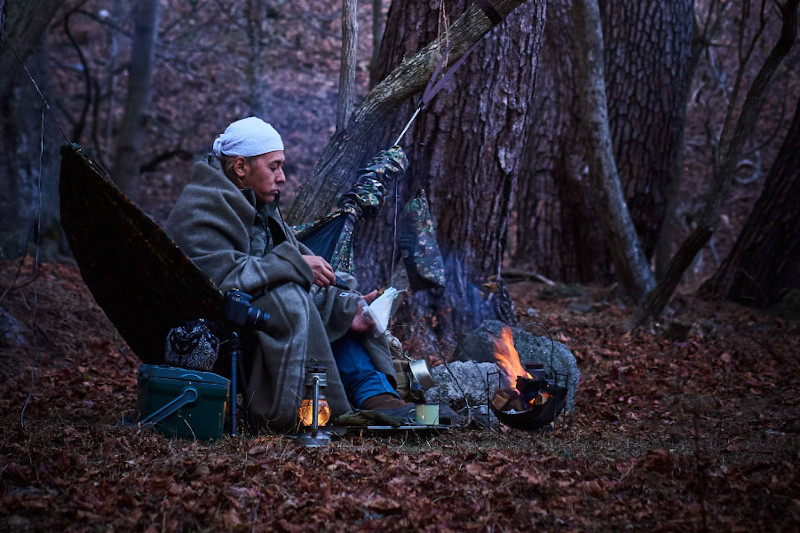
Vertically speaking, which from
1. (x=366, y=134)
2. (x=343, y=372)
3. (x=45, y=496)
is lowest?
(x=45, y=496)

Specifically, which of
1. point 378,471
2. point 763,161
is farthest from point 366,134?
point 763,161

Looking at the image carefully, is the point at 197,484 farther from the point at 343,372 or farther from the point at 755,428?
the point at 755,428

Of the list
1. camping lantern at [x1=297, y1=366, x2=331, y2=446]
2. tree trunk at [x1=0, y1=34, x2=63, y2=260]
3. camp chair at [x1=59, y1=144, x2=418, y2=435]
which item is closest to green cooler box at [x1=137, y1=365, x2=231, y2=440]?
camp chair at [x1=59, y1=144, x2=418, y2=435]

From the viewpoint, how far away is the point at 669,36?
933 cm

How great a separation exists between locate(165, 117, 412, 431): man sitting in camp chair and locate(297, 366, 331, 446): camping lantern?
0.04 metres

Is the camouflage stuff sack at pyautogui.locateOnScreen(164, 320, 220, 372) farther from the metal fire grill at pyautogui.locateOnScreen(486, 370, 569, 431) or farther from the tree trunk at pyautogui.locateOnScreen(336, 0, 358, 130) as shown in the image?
the tree trunk at pyautogui.locateOnScreen(336, 0, 358, 130)

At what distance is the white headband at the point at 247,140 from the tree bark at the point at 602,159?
14.0 feet

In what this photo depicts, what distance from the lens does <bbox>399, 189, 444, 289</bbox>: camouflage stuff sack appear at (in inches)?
223

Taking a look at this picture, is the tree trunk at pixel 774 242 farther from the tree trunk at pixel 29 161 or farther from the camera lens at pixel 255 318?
the tree trunk at pixel 29 161

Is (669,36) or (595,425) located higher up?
(669,36)

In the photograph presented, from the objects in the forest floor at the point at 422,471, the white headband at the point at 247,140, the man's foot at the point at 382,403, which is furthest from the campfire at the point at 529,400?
the white headband at the point at 247,140

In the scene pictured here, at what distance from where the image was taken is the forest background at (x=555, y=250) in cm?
304

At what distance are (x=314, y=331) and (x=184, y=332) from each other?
660 mm

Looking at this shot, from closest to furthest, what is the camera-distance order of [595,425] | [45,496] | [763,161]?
[45,496], [595,425], [763,161]
